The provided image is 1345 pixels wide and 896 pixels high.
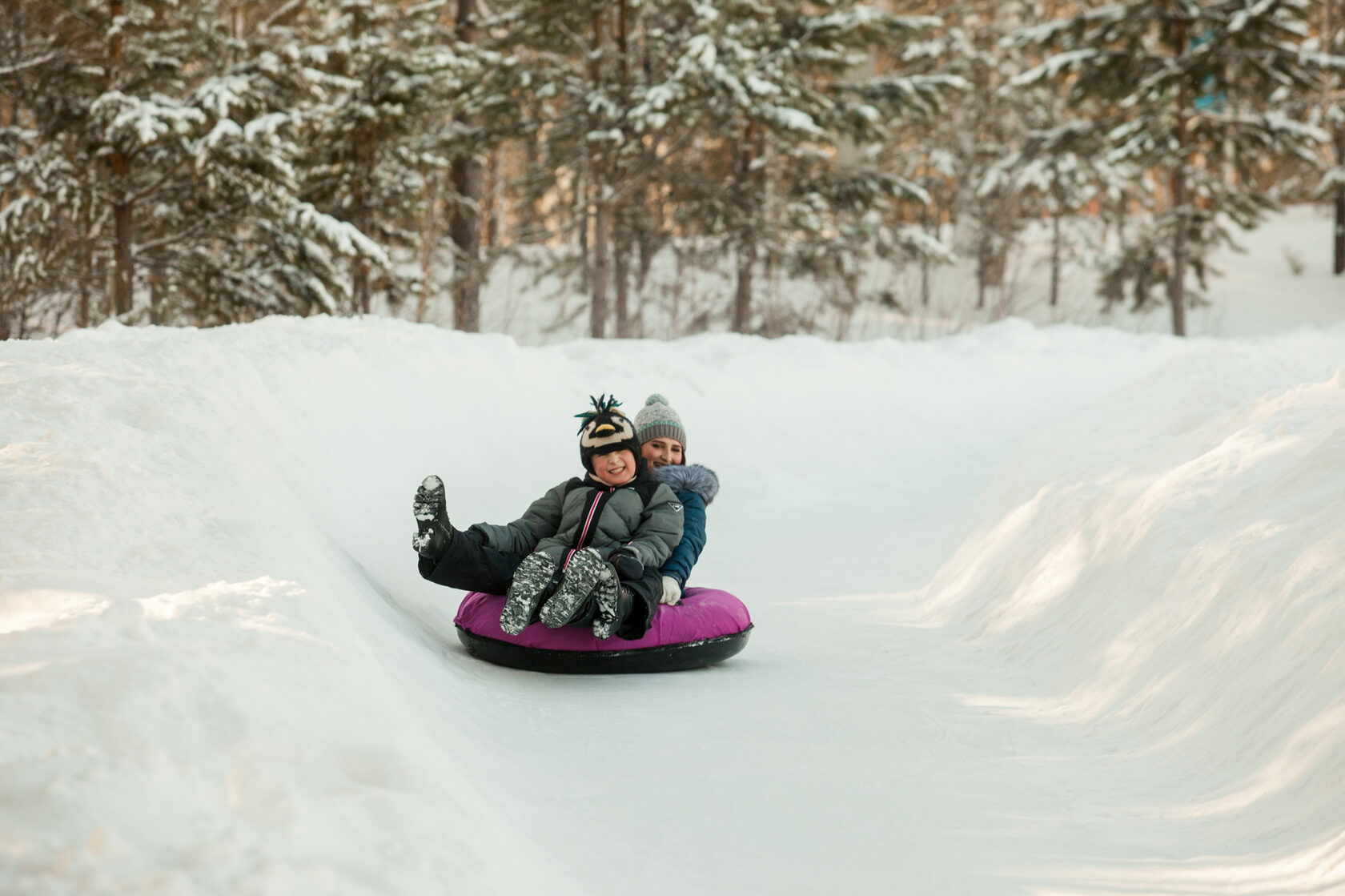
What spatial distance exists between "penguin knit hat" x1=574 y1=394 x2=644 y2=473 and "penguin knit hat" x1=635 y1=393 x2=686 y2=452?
0.79 m

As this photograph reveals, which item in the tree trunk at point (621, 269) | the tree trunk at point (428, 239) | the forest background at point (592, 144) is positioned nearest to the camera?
the forest background at point (592, 144)

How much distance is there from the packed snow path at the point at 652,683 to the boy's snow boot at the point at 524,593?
238mm

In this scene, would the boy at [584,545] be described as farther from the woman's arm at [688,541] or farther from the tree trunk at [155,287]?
the tree trunk at [155,287]

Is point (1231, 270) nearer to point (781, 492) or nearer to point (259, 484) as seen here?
point (781, 492)

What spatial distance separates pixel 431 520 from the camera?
170 inches

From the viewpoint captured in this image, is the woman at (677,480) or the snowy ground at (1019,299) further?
the snowy ground at (1019,299)

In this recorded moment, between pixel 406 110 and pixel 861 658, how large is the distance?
33.4 ft

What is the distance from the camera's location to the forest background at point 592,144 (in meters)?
11.2

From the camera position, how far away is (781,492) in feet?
31.3

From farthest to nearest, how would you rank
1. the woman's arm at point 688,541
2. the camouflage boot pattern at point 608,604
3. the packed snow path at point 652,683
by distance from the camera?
the woman's arm at point 688,541 → the camouflage boot pattern at point 608,604 → the packed snow path at point 652,683

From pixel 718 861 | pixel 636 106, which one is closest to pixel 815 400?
pixel 636 106

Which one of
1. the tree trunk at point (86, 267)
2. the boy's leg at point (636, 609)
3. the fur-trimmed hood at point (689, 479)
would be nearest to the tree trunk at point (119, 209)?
the tree trunk at point (86, 267)

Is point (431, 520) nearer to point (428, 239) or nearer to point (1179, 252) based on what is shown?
point (428, 239)

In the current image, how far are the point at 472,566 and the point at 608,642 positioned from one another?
2.07 feet
